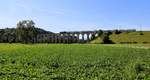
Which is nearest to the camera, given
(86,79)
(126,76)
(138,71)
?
(86,79)

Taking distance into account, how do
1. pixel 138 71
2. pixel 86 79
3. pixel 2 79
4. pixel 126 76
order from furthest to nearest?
pixel 138 71, pixel 126 76, pixel 86 79, pixel 2 79

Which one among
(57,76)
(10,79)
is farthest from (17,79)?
(57,76)

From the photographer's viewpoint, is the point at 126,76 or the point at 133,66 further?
the point at 133,66

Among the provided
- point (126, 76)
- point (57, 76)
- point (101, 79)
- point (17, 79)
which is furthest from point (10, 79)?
point (126, 76)

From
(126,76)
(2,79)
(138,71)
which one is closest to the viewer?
(2,79)

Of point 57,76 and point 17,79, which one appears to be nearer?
point 17,79

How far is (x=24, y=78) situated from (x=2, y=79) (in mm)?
1703

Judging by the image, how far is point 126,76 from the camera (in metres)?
29.3

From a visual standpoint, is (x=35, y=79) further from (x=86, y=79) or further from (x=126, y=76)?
(x=126, y=76)

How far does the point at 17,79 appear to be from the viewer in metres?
25.5

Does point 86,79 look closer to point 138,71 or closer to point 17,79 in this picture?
point 17,79

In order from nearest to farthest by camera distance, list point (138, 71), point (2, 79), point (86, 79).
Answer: point (2, 79)
point (86, 79)
point (138, 71)

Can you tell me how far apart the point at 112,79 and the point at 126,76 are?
1.94 metres

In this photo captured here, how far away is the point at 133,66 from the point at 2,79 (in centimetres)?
1197
